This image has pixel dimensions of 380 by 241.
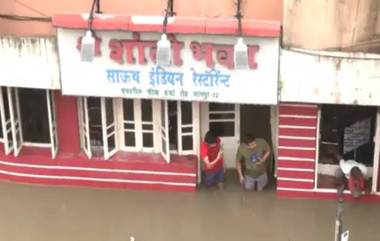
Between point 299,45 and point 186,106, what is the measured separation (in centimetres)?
251

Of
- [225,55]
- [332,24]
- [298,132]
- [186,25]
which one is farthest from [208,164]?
[332,24]

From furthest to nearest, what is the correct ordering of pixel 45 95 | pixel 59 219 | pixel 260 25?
pixel 45 95 → pixel 59 219 → pixel 260 25

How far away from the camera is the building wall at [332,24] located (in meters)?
11.9

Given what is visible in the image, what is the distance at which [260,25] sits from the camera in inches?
473

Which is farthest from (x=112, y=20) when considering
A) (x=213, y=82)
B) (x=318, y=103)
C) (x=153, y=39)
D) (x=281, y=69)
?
(x=318, y=103)

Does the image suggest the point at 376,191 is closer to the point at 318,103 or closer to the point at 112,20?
the point at 318,103

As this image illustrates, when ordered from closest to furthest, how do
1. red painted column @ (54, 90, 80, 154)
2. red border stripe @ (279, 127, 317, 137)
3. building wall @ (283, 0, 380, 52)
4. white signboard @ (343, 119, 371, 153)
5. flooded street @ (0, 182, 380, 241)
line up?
building wall @ (283, 0, 380, 52) → flooded street @ (0, 182, 380, 241) → red border stripe @ (279, 127, 317, 137) → white signboard @ (343, 119, 371, 153) → red painted column @ (54, 90, 80, 154)

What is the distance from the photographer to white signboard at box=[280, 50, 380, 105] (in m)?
12.1

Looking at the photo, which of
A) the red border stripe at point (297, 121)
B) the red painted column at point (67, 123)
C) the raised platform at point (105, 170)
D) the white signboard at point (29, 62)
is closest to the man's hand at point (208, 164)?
the raised platform at point (105, 170)

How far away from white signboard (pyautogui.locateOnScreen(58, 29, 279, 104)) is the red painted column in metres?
1.10

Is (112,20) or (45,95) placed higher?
(112,20)

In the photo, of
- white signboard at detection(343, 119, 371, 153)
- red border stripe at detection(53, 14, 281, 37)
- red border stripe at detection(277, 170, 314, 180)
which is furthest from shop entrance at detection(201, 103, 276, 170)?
red border stripe at detection(53, 14, 281, 37)

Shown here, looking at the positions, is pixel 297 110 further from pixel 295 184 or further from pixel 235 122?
pixel 235 122

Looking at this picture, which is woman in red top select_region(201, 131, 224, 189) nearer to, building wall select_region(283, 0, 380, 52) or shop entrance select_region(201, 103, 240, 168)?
shop entrance select_region(201, 103, 240, 168)
